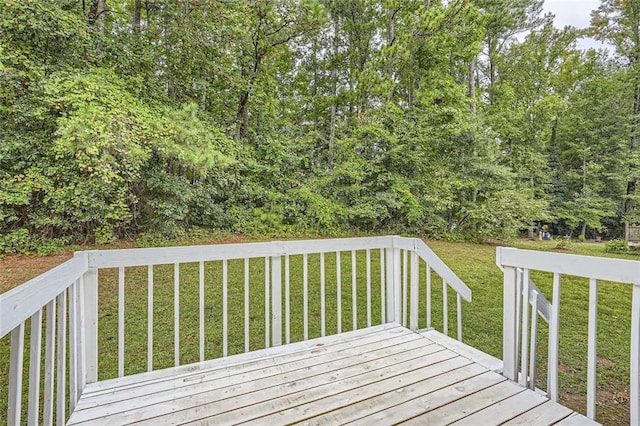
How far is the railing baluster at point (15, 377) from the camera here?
95cm

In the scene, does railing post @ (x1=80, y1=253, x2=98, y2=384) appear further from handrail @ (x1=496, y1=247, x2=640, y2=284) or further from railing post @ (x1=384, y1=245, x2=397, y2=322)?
handrail @ (x1=496, y1=247, x2=640, y2=284)

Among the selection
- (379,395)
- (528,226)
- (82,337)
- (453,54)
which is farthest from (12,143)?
(528,226)

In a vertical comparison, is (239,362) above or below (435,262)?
below

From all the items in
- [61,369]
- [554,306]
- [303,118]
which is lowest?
[61,369]

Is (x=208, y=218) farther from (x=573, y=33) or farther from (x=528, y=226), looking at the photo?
(x=573, y=33)

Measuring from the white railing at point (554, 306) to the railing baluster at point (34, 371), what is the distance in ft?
7.55

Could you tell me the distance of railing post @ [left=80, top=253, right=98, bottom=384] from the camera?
1935 millimetres

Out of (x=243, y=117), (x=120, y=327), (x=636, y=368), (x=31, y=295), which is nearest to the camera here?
(x=31, y=295)

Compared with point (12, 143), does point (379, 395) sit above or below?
below

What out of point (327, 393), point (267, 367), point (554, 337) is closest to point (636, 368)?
point (554, 337)

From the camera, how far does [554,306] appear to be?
5.68 feet

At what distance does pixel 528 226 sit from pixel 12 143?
12.7m

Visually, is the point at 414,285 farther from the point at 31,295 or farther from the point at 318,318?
the point at 31,295

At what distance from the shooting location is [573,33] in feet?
49.6
